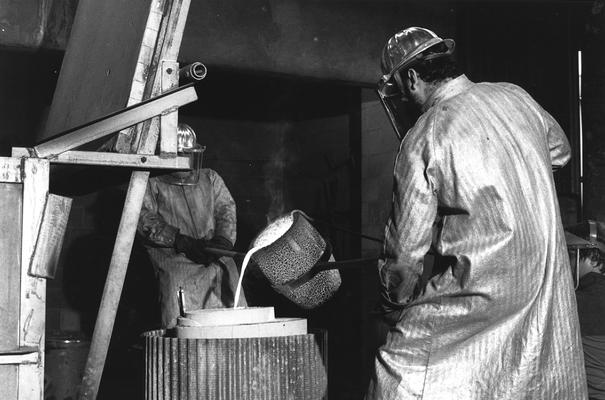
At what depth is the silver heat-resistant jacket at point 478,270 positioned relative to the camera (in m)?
2.93

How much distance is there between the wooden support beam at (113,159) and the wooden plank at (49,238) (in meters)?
0.15

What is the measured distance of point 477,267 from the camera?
2947 mm

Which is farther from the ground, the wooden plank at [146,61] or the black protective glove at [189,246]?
the wooden plank at [146,61]

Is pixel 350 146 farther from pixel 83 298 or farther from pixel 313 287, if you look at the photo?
pixel 313 287

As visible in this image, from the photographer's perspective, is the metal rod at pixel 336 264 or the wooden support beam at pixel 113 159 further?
the metal rod at pixel 336 264

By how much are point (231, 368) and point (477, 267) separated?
2.98 feet

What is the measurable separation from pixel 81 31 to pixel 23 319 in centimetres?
190

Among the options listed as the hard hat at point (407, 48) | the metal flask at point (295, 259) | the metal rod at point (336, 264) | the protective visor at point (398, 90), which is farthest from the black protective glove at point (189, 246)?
the hard hat at point (407, 48)

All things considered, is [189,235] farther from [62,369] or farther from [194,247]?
[62,369]

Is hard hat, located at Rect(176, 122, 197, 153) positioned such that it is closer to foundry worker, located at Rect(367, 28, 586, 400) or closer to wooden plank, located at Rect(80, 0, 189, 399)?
wooden plank, located at Rect(80, 0, 189, 399)

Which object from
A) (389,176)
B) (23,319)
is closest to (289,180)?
(389,176)

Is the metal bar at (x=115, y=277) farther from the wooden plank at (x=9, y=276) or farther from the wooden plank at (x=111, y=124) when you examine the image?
the wooden plank at (x=9, y=276)

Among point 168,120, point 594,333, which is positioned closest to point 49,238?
point 168,120

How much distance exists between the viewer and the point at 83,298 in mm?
8094
